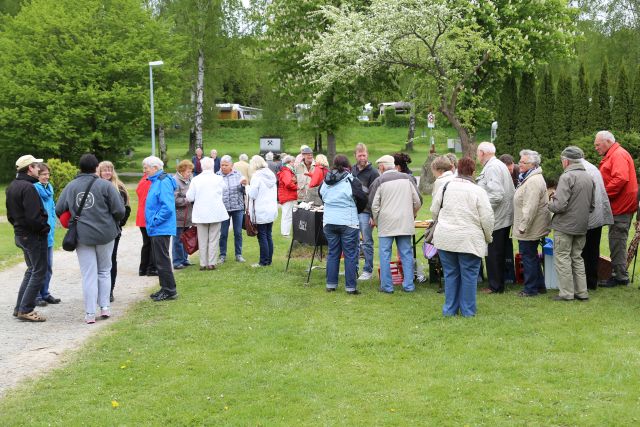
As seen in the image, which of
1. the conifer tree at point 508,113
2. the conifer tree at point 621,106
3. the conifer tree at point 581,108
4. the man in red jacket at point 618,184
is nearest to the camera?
the man in red jacket at point 618,184

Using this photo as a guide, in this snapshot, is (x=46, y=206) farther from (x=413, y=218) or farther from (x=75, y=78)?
(x=75, y=78)

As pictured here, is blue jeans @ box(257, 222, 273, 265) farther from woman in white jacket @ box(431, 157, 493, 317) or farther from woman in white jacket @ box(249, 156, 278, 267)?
woman in white jacket @ box(431, 157, 493, 317)

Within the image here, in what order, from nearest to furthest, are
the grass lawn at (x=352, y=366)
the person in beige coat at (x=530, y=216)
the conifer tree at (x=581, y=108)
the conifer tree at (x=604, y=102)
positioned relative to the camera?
the grass lawn at (x=352, y=366), the person in beige coat at (x=530, y=216), the conifer tree at (x=604, y=102), the conifer tree at (x=581, y=108)

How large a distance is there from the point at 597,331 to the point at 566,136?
19.3 metres

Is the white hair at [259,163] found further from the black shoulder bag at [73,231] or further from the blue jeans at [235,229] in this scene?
the black shoulder bag at [73,231]

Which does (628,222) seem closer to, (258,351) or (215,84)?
(258,351)

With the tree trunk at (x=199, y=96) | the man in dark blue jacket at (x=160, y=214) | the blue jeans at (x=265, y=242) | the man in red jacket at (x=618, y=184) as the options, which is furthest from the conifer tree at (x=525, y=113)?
the man in dark blue jacket at (x=160, y=214)

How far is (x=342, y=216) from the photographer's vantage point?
9.67 metres

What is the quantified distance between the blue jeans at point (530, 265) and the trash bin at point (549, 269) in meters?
0.40

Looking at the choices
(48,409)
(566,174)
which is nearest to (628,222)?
(566,174)

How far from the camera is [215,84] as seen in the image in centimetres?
4659

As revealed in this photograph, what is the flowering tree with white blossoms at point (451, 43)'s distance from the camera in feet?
78.4

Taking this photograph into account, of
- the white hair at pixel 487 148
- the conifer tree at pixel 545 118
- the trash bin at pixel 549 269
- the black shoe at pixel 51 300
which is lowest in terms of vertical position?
the black shoe at pixel 51 300

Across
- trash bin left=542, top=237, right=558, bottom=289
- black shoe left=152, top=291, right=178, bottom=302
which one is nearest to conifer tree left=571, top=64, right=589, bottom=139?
trash bin left=542, top=237, right=558, bottom=289
